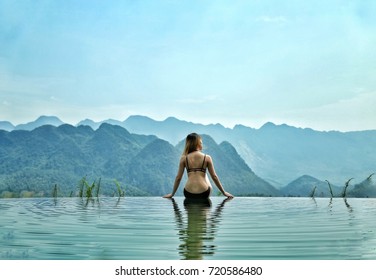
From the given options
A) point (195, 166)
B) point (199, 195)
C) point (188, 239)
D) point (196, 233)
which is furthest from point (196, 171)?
point (188, 239)

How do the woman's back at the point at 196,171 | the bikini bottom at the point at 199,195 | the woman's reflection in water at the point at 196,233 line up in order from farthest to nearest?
1. the bikini bottom at the point at 199,195
2. the woman's back at the point at 196,171
3. the woman's reflection in water at the point at 196,233

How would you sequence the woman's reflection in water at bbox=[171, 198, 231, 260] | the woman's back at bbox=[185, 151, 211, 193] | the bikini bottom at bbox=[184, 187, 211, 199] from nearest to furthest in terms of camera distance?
the woman's reflection in water at bbox=[171, 198, 231, 260], the woman's back at bbox=[185, 151, 211, 193], the bikini bottom at bbox=[184, 187, 211, 199]

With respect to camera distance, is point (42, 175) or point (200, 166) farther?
point (42, 175)

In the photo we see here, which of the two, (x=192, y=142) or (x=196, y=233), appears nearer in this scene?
(x=196, y=233)

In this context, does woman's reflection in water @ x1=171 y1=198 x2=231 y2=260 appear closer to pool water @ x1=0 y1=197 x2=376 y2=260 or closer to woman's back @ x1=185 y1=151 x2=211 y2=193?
pool water @ x1=0 y1=197 x2=376 y2=260

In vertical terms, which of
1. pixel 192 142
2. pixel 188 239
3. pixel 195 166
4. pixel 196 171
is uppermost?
pixel 192 142

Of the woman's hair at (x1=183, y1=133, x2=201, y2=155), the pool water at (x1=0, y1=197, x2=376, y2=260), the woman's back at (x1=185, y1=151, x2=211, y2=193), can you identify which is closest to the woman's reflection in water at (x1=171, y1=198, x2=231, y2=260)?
the pool water at (x1=0, y1=197, x2=376, y2=260)

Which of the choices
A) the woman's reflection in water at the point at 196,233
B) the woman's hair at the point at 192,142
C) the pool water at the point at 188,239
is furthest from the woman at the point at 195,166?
the pool water at the point at 188,239

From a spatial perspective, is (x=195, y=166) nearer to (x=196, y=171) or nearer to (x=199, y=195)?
(x=196, y=171)

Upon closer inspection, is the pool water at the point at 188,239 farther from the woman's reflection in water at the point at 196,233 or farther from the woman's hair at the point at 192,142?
the woman's hair at the point at 192,142

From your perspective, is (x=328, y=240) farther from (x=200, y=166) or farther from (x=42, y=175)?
(x=42, y=175)
